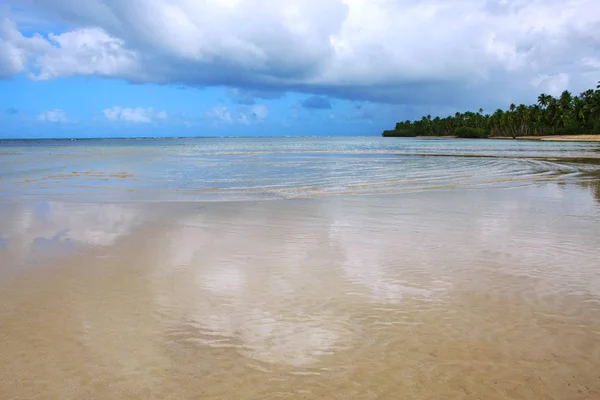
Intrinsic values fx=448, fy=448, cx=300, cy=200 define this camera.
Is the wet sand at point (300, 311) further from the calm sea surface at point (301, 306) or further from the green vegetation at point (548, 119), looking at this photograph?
the green vegetation at point (548, 119)

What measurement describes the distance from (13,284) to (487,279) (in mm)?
6840

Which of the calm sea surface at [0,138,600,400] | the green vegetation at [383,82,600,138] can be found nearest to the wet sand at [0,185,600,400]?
the calm sea surface at [0,138,600,400]

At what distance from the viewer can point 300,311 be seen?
5406 mm

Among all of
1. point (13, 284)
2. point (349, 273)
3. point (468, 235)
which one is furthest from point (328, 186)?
point (13, 284)

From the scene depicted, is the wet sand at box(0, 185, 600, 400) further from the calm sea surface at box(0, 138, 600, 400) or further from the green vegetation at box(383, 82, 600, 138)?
the green vegetation at box(383, 82, 600, 138)

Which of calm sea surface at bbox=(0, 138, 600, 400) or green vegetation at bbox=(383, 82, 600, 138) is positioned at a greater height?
green vegetation at bbox=(383, 82, 600, 138)

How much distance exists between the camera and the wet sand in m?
3.92

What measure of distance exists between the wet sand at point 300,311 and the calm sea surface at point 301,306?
0.02 m

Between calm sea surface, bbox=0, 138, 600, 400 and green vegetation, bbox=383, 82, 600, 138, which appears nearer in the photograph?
calm sea surface, bbox=0, 138, 600, 400

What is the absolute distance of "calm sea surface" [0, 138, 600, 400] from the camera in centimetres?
393

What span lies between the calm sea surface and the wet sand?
22mm

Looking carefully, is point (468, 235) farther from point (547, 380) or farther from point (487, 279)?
point (547, 380)

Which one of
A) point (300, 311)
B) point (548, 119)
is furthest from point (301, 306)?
point (548, 119)

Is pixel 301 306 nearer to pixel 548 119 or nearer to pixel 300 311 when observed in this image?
pixel 300 311
